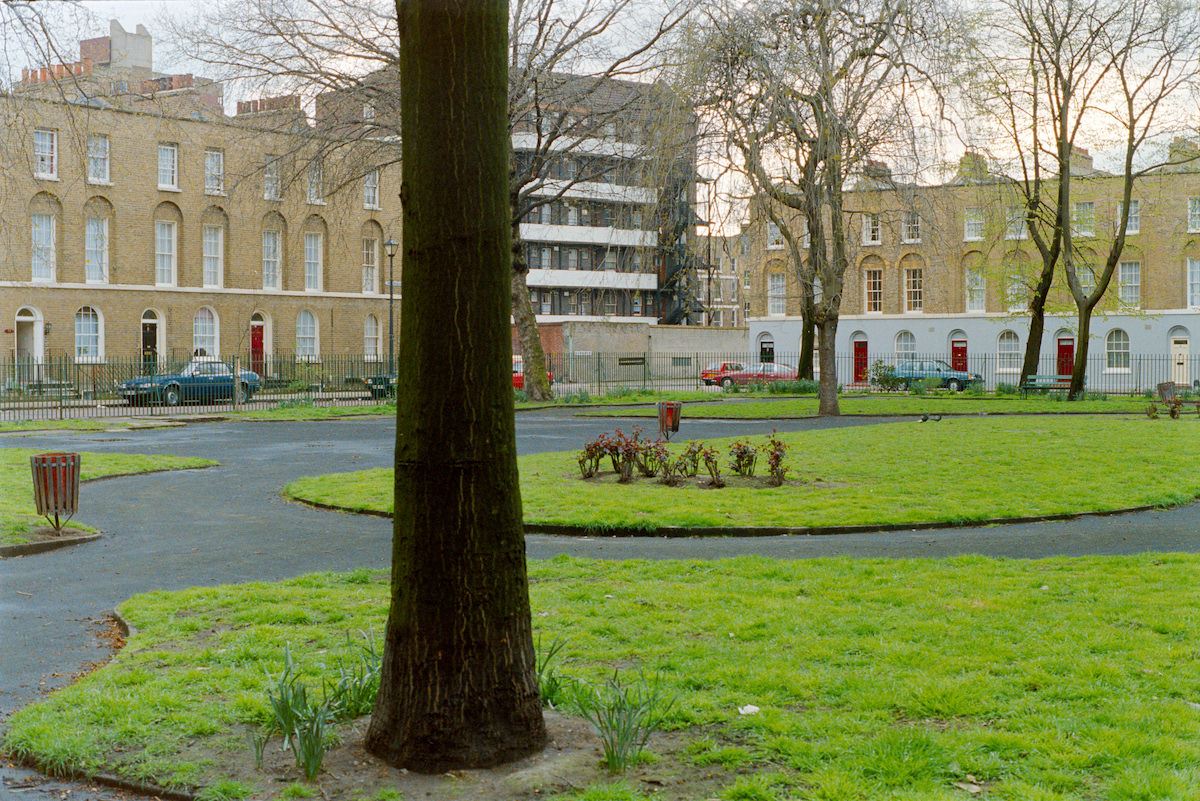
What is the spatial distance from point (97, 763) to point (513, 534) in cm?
208

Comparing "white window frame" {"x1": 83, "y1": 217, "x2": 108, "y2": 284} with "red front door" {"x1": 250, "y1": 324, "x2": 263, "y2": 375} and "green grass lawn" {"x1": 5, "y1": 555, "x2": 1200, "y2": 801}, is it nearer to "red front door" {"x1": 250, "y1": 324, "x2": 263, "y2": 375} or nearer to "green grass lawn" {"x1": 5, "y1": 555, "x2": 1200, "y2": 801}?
"red front door" {"x1": 250, "y1": 324, "x2": 263, "y2": 375}

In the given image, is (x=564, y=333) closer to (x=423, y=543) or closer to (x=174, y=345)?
(x=174, y=345)

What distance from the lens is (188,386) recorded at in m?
39.1

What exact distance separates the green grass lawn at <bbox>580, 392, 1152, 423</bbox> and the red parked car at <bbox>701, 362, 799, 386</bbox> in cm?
1697

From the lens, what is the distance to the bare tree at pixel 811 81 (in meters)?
25.1

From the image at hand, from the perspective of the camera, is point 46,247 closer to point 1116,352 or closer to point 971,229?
point 971,229

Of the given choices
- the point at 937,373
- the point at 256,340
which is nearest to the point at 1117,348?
the point at 937,373

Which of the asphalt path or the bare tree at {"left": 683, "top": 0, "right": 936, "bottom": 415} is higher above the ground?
the bare tree at {"left": 683, "top": 0, "right": 936, "bottom": 415}

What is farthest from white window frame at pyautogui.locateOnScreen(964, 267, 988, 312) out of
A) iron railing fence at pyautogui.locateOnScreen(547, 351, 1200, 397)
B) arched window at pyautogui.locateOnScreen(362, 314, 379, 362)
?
arched window at pyautogui.locateOnScreen(362, 314, 379, 362)

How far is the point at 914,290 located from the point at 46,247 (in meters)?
44.2

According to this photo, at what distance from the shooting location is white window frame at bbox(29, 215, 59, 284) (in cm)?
4694

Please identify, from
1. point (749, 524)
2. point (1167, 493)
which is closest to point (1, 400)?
point (749, 524)

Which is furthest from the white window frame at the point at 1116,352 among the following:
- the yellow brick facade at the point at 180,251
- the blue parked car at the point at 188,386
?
the blue parked car at the point at 188,386

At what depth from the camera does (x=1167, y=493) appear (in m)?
15.0
